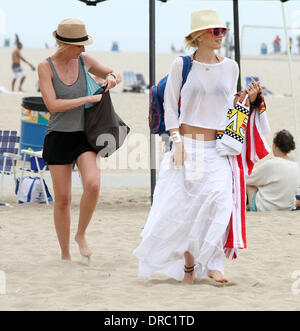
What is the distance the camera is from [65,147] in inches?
191

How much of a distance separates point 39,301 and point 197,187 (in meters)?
1.13

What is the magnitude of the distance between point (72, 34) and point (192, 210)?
54.1 inches

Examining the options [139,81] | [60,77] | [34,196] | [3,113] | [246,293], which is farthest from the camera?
[139,81]

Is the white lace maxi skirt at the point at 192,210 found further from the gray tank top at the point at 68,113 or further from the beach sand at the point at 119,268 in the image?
the gray tank top at the point at 68,113

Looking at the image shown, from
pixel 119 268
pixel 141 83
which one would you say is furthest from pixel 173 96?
pixel 141 83

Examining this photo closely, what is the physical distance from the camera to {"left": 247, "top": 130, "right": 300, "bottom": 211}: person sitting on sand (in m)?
7.57

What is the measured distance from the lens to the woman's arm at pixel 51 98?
15.5 feet

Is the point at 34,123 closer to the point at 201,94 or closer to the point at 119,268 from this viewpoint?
the point at 119,268

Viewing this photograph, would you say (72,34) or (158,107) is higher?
(72,34)

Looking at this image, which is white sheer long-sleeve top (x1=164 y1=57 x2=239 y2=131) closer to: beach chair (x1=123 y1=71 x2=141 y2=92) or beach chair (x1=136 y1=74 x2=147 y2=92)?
beach chair (x1=123 y1=71 x2=141 y2=92)

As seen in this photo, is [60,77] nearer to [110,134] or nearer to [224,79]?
[110,134]

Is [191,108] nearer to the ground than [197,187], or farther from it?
farther from it

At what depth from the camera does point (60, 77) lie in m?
4.83
